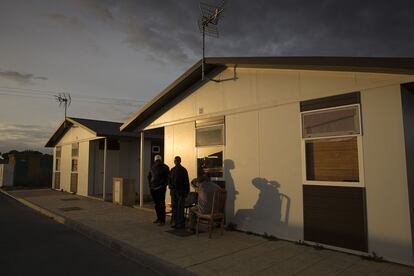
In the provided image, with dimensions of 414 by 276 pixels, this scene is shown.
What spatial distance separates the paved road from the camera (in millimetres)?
5398

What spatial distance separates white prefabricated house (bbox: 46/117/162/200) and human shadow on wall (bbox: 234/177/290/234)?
945 centimetres

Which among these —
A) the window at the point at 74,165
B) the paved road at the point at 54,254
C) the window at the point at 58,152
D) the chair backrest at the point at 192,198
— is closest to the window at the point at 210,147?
the chair backrest at the point at 192,198

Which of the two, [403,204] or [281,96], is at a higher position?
[281,96]

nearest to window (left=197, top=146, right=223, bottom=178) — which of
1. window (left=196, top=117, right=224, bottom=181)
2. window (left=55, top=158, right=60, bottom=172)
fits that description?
window (left=196, top=117, right=224, bottom=181)

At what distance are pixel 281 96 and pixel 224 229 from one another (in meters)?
3.47

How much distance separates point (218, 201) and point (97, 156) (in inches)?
455

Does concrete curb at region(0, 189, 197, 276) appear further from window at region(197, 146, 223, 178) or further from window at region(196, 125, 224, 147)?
window at region(196, 125, 224, 147)

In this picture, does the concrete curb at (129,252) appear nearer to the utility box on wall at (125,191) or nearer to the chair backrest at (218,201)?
the chair backrest at (218,201)

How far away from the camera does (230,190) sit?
8242mm

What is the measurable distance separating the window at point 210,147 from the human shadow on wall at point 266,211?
1.27m

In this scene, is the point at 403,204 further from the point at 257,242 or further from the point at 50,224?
the point at 50,224

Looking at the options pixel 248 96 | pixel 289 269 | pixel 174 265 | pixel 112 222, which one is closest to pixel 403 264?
pixel 289 269

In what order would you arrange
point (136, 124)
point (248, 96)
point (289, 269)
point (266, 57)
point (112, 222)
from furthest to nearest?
point (136, 124), point (112, 222), point (248, 96), point (266, 57), point (289, 269)

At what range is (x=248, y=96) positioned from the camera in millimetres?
7949
